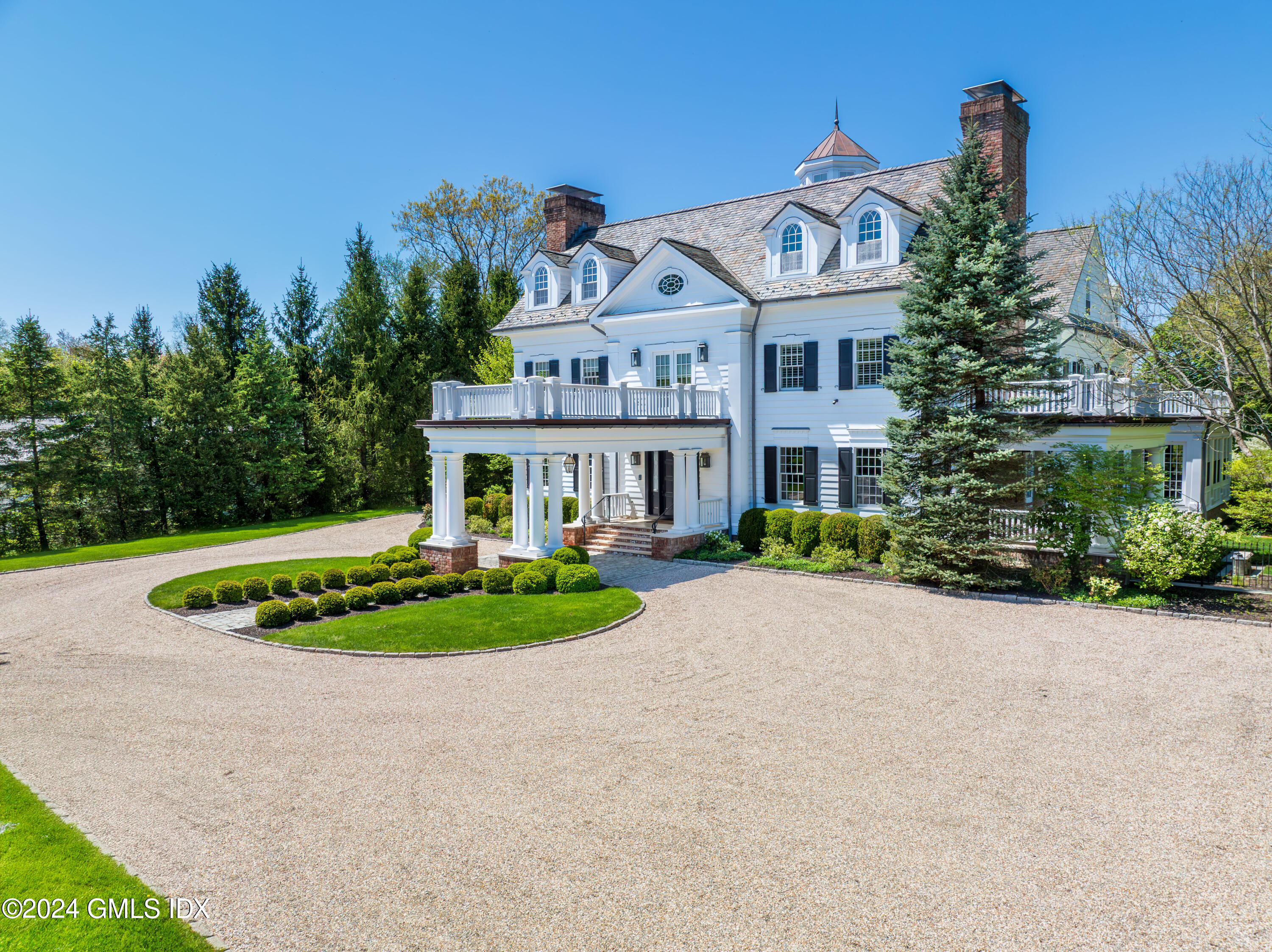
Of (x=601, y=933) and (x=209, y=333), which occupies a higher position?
(x=209, y=333)

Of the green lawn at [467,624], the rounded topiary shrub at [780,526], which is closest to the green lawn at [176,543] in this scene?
the green lawn at [467,624]

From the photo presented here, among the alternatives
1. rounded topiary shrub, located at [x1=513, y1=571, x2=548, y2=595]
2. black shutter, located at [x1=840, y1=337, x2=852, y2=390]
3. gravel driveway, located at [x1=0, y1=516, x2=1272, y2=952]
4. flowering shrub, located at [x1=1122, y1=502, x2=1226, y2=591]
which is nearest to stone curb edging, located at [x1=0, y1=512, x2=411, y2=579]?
rounded topiary shrub, located at [x1=513, y1=571, x2=548, y2=595]

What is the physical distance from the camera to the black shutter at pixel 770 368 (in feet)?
76.3

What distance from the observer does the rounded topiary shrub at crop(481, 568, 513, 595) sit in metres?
18.2

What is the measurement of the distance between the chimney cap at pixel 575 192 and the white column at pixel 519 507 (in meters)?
15.6

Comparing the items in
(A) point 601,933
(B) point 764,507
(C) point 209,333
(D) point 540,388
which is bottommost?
(A) point 601,933

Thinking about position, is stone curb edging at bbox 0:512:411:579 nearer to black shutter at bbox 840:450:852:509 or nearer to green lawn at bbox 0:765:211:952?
green lawn at bbox 0:765:211:952

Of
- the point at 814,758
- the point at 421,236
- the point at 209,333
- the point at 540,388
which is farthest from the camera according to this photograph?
the point at 421,236

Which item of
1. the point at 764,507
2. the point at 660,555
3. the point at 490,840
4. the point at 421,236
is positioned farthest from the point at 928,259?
the point at 421,236

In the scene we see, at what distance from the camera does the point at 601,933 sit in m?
5.83

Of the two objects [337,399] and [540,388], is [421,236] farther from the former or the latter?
[540,388]

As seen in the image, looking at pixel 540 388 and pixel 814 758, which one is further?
pixel 540 388

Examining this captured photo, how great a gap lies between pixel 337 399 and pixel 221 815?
3355 cm

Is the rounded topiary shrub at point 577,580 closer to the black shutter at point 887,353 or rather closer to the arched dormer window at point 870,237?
the black shutter at point 887,353
